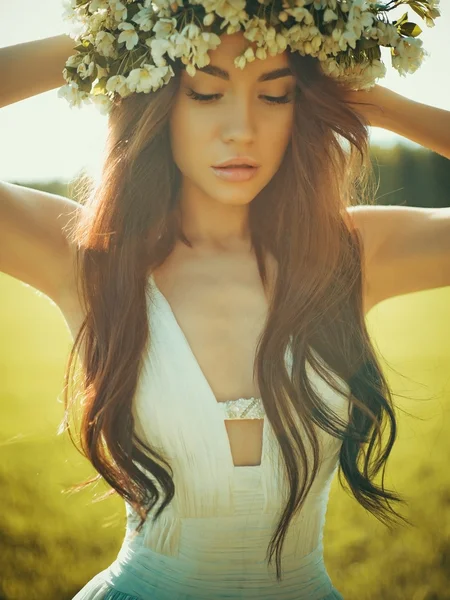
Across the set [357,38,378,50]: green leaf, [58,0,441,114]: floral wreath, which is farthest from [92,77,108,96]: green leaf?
[357,38,378,50]: green leaf

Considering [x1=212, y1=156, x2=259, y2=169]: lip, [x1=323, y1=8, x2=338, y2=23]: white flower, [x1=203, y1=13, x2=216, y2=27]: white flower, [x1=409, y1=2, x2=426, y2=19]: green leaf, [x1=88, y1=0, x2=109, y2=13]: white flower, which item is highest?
[x1=409, y1=2, x2=426, y2=19]: green leaf

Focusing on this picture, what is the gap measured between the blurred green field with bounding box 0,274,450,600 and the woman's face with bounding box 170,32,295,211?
6.30 ft

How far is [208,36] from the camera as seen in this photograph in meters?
1.66

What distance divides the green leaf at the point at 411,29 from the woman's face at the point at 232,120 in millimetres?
315

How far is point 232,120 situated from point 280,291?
480mm

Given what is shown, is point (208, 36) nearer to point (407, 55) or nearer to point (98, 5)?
point (98, 5)

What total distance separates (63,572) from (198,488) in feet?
8.84

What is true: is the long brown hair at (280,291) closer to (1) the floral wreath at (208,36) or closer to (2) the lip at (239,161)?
(1) the floral wreath at (208,36)

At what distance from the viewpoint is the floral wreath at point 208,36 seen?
1.69 meters

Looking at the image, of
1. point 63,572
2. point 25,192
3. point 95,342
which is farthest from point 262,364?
point 63,572

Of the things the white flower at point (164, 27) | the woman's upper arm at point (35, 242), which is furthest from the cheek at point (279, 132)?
the woman's upper arm at point (35, 242)

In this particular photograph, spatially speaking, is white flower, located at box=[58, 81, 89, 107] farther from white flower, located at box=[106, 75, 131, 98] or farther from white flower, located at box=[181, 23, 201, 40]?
white flower, located at box=[181, 23, 201, 40]

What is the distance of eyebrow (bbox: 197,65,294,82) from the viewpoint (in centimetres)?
178

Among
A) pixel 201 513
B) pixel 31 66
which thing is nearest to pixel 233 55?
pixel 31 66
